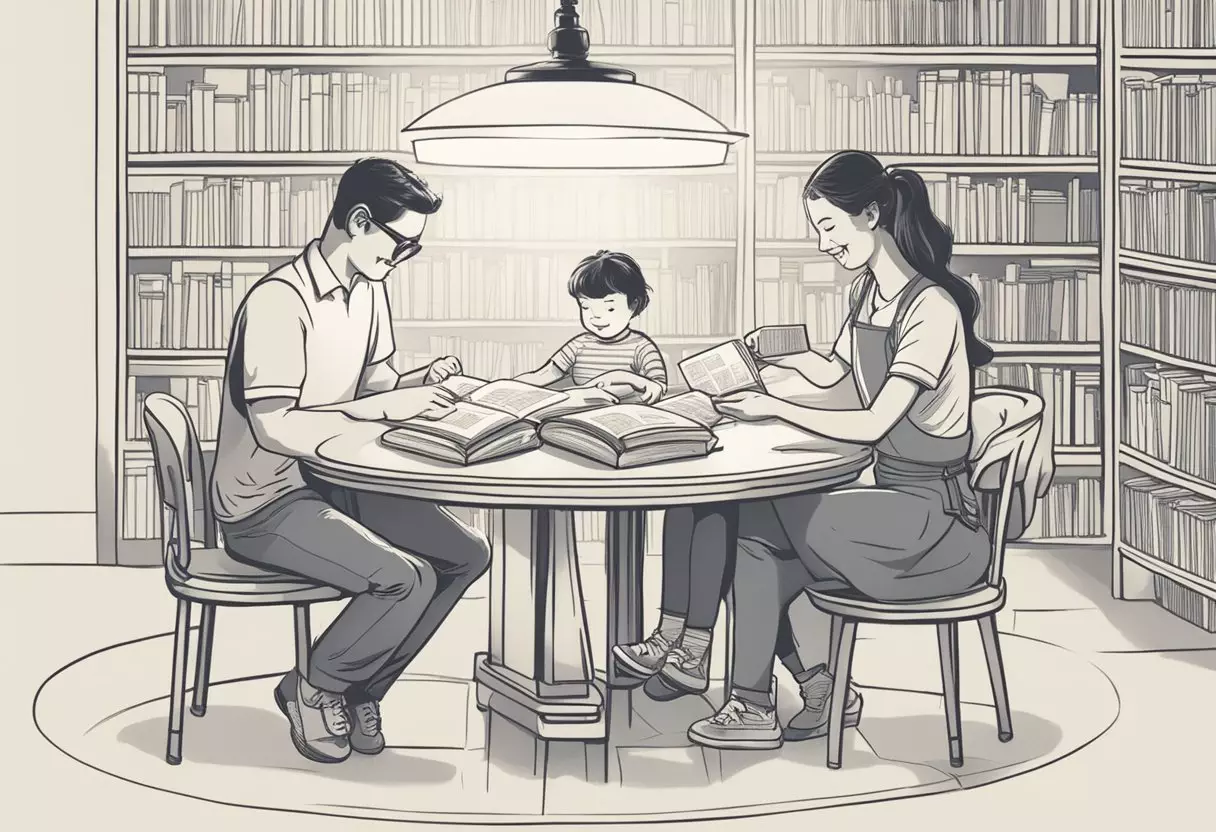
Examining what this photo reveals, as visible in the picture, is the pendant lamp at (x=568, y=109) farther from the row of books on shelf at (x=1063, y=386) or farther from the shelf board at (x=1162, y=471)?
the row of books on shelf at (x=1063, y=386)

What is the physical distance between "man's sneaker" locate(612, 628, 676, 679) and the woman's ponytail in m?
0.89

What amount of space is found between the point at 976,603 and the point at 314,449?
135cm

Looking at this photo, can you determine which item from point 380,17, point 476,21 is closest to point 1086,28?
point 476,21

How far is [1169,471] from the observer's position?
173 inches

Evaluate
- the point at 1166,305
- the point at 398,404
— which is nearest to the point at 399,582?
the point at 398,404

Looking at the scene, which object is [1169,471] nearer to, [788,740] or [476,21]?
[788,740]

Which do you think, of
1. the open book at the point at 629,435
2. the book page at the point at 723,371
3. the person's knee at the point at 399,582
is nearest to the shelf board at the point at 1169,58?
the book page at the point at 723,371

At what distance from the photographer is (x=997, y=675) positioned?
10.4 feet

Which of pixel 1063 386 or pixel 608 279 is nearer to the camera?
pixel 608 279

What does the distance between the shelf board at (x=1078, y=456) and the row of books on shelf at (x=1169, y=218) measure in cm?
72

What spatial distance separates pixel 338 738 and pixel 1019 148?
10.2 ft

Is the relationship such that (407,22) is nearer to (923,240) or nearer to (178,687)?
(923,240)

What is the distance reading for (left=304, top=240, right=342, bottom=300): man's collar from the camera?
3.03 m

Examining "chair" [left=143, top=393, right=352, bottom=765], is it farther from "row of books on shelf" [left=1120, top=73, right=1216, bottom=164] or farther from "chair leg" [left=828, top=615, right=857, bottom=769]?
"row of books on shelf" [left=1120, top=73, right=1216, bottom=164]
